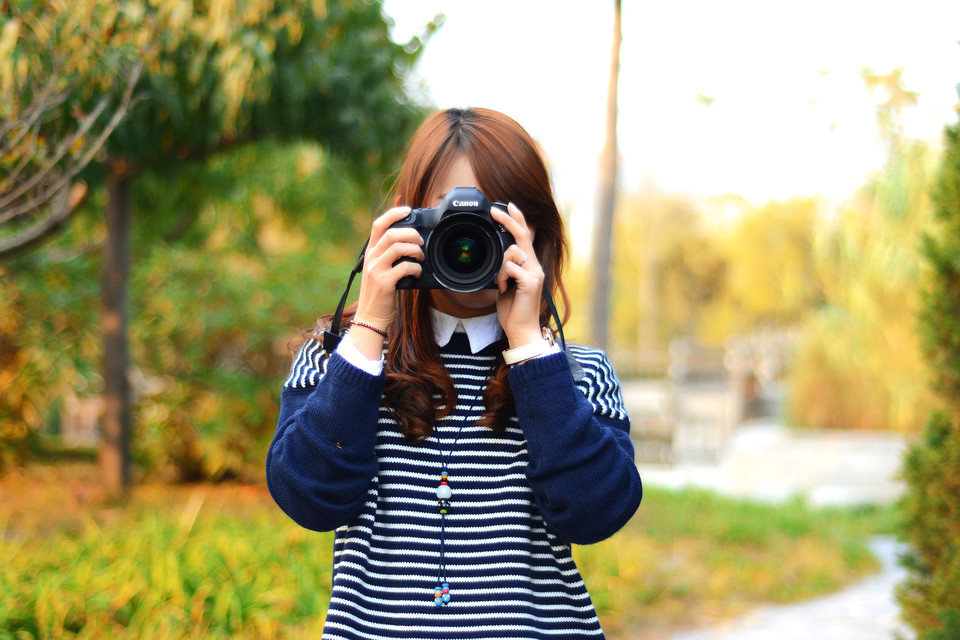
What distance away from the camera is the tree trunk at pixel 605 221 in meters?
4.64

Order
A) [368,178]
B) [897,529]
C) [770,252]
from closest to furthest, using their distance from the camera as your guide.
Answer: [897,529] → [368,178] → [770,252]

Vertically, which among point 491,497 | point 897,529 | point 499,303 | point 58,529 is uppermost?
point 499,303

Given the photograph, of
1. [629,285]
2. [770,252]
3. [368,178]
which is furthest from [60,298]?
[629,285]

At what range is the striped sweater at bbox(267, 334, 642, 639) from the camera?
4.00ft

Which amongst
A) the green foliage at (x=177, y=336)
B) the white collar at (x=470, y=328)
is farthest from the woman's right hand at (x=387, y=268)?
the green foliage at (x=177, y=336)

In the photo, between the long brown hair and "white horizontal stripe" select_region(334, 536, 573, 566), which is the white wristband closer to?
the long brown hair

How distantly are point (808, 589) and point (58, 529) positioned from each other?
3.91m

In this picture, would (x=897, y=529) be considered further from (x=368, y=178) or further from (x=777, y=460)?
(x=777, y=460)

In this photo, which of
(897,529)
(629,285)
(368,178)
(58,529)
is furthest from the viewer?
(629,285)

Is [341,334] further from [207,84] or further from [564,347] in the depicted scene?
[207,84]

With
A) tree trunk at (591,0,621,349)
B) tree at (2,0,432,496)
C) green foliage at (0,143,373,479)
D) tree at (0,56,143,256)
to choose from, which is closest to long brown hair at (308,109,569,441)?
tree at (0,56,143,256)

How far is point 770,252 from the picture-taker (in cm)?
2097

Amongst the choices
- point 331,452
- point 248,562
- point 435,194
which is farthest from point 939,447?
point 248,562

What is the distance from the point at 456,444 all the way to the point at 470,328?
0.20 meters
